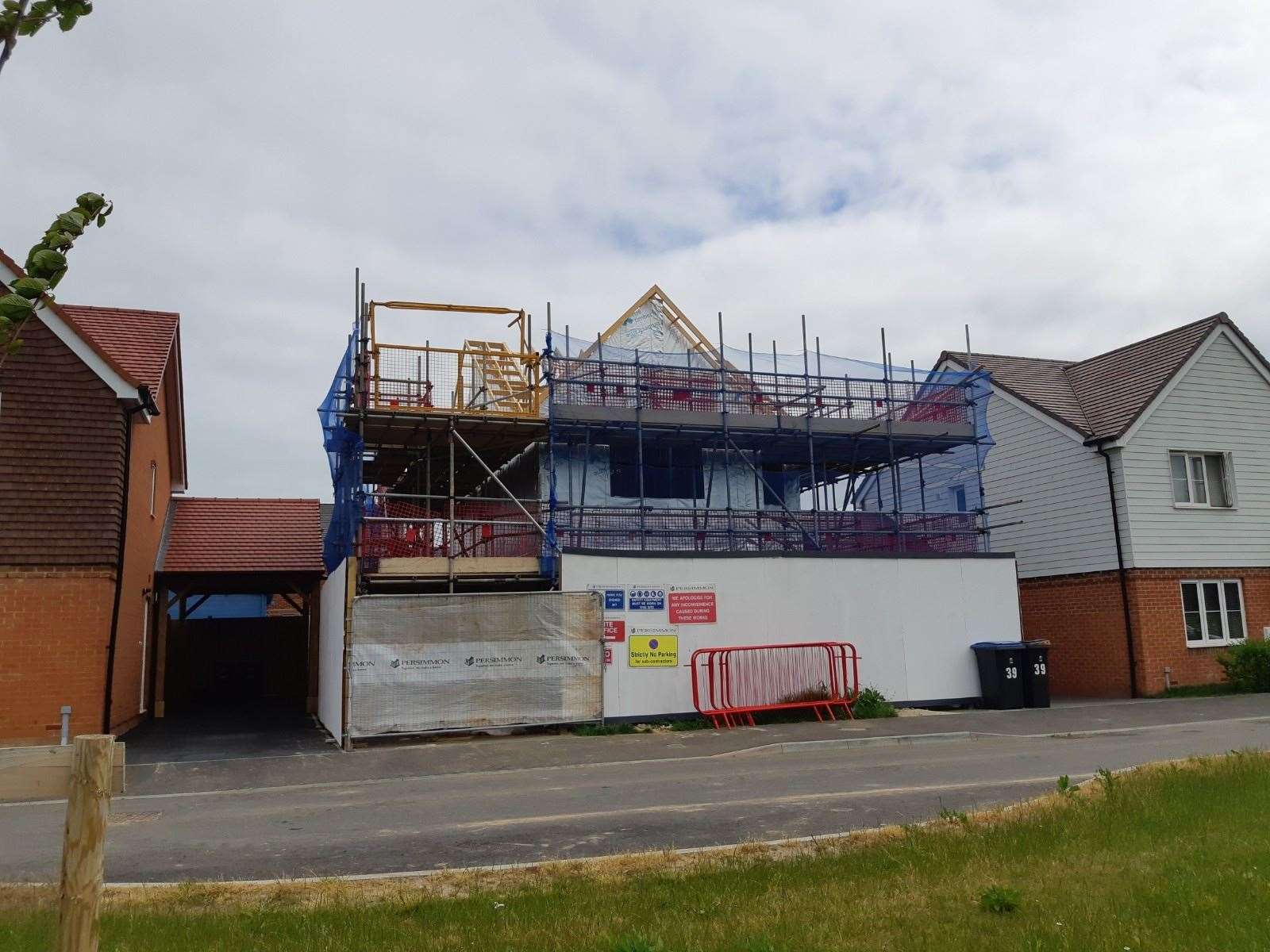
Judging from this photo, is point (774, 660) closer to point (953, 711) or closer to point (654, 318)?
point (953, 711)

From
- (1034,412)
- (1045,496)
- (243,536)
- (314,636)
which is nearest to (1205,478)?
(1045,496)

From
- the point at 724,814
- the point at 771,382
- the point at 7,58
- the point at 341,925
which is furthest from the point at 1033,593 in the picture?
the point at 7,58

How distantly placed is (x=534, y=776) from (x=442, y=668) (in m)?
3.87

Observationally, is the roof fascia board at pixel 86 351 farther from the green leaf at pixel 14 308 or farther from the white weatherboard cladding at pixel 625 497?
the green leaf at pixel 14 308

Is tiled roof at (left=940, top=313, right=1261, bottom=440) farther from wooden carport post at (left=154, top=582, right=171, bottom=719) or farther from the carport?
wooden carport post at (left=154, top=582, right=171, bottom=719)

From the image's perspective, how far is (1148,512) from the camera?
23109 mm

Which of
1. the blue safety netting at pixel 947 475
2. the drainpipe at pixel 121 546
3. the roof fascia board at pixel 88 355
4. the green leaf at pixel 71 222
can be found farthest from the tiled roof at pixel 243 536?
the green leaf at pixel 71 222

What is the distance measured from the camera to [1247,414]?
81.7 feet

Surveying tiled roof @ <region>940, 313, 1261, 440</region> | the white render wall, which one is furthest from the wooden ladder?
tiled roof @ <region>940, 313, 1261, 440</region>

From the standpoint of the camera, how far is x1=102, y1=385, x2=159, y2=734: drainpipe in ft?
54.4

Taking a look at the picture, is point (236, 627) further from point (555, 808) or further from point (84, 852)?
point (84, 852)

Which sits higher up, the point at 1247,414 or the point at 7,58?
the point at 1247,414

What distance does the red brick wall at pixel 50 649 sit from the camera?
15.8m

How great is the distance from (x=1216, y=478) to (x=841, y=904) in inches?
872
